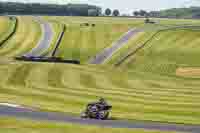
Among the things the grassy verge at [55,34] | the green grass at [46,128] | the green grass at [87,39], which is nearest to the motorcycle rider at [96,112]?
the green grass at [46,128]

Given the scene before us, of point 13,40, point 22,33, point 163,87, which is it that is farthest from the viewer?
point 22,33

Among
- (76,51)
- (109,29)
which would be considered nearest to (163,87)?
(76,51)

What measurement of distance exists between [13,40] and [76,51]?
21.6m

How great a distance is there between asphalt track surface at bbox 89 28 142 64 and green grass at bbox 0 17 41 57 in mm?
19177

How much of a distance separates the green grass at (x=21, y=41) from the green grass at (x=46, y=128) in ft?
266

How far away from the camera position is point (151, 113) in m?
52.1

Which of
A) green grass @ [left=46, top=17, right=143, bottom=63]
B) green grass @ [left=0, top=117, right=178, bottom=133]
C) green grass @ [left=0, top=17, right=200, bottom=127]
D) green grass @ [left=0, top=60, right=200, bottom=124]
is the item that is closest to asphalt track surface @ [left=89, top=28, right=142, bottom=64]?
green grass @ [left=46, top=17, right=143, bottom=63]

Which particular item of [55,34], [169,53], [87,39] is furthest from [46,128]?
[55,34]

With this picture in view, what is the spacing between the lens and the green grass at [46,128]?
37.9m

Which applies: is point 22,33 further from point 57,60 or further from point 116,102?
point 116,102

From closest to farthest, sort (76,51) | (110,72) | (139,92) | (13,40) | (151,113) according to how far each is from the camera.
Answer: (151,113)
(139,92)
(110,72)
(76,51)
(13,40)

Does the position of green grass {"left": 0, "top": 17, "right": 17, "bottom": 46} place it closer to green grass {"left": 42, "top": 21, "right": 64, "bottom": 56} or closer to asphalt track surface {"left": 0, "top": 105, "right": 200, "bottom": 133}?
green grass {"left": 42, "top": 21, "right": 64, "bottom": 56}

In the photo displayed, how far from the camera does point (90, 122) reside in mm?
43844

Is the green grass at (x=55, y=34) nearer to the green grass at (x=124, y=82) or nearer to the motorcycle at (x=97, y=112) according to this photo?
the green grass at (x=124, y=82)
